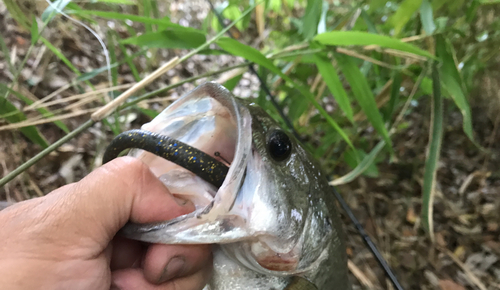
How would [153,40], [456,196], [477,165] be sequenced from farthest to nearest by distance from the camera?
[477,165] < [456,196] < [153,40]

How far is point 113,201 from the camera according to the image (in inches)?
21.9

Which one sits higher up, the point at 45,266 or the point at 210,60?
the point at 210,60

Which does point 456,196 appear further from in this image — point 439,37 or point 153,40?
point 153,40

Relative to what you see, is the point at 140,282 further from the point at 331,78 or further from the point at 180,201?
the point at 331,78

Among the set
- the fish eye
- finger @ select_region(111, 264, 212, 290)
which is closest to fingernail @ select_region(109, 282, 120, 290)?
finger @ select_region(111, 264, 212, 290)

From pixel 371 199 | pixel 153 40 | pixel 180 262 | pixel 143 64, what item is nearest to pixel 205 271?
pixel 180 262

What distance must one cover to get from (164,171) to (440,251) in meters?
2.00

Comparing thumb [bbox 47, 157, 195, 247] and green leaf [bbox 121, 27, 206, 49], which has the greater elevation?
green leaf [bbox 121, 27, 206, 49]

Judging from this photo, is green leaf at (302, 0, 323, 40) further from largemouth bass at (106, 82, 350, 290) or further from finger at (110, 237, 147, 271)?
finger at (110, 237, 147, 271)

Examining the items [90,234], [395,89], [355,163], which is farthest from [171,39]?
[355,163]

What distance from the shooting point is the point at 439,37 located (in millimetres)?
1117

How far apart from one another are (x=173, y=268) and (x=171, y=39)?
804mm

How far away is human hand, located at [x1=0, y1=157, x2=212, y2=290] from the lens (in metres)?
0.50

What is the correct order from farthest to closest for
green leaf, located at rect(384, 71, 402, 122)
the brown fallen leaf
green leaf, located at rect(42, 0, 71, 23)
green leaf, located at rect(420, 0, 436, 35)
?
the brown fallen leaf < green leaf, located at rect(384, 71, 402, 122) < green leaf, located at rect(420, 0, 436, 35) < green leaf, located at rect(42, 0, 71, 23)
